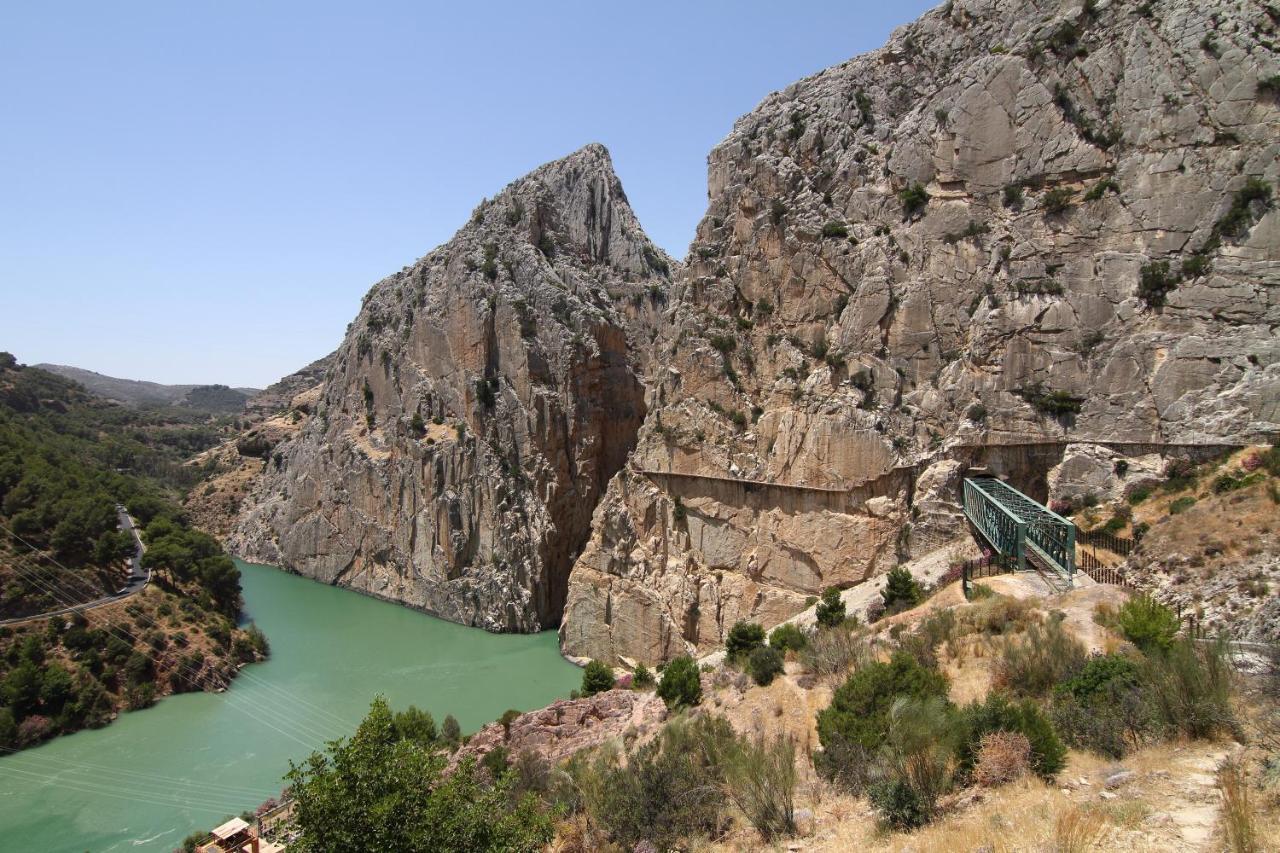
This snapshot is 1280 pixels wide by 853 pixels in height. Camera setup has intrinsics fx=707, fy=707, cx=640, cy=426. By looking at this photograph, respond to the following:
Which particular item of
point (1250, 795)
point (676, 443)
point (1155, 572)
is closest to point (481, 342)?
point (676, 443)

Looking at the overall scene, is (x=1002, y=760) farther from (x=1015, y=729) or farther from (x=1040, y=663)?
(x=1040, y=663)

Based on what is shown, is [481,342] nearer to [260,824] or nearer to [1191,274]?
[260,824]

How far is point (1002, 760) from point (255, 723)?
29894 mm

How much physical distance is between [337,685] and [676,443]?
19.4m

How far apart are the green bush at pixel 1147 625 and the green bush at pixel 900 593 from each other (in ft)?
22.5

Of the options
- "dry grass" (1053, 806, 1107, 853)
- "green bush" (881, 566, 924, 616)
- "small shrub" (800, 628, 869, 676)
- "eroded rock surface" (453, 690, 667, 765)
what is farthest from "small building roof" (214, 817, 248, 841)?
"dry grass" (1053, 806, 1107, 853)

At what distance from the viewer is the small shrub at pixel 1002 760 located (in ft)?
29.5

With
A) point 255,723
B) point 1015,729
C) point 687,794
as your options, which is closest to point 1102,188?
point 1015,729

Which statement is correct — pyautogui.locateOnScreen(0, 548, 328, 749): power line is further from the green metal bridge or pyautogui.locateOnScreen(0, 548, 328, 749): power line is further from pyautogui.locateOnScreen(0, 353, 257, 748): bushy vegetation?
the green metal bridge

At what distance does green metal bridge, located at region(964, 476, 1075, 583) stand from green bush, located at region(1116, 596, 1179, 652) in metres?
3.41

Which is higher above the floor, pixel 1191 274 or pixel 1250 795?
pixel 1191 274

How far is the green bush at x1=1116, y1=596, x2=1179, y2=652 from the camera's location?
459 inches

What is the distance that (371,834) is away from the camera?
892cm

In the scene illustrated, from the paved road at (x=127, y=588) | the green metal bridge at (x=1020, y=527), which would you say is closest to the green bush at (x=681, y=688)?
the green metal bridge at (x=1020, y=527)
